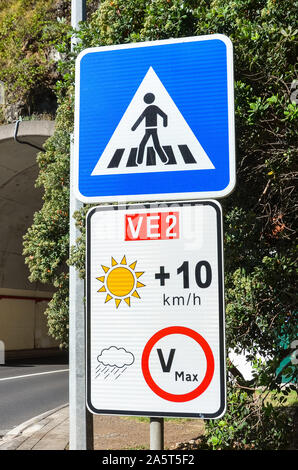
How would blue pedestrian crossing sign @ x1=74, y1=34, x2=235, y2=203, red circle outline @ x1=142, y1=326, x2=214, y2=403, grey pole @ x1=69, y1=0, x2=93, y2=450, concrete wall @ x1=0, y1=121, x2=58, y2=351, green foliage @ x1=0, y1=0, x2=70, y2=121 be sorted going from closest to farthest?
1. red circle outline @ x1=142, y1=326, x2=214, y2=403
2. blue pedestrian crossing sign @ x1=74, y1=34, x2=235, y2=203
3. grey pole @ x1=69, y1=0, x2=93, y2=450
4. green foliage @ x1=0, y1=0, x2=70, y2=121
5. concrete wall @ x1=0, y1=121, x2=58, y2=351

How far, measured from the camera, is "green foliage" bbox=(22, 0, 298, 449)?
20.2 ft

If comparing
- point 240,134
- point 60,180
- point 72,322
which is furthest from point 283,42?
point 60,180

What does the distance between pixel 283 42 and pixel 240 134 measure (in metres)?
1.06

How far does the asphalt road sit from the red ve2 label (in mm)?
A: 9015

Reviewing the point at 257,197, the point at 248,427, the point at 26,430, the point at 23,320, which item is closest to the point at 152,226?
the point at 248,427

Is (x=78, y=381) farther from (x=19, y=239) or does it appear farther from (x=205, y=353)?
(x=19, y=239)

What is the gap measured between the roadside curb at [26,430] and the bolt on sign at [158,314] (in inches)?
286

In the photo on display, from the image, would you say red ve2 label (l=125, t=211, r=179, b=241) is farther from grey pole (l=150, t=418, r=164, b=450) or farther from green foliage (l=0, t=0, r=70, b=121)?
green foliage (l=0, t=0, r=70, b=121)

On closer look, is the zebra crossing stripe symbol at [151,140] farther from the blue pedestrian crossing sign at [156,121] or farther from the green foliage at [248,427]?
the green foliage at [248,427]

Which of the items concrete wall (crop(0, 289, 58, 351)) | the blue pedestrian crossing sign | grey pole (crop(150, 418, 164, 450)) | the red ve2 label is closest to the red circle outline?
grey pole (crop(150, 418, 164, 450))

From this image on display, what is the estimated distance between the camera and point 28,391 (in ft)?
Result: 52.5

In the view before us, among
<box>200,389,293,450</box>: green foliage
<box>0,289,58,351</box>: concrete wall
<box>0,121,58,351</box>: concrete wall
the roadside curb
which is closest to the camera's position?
<box>200,389,293,450</box>: green foliage

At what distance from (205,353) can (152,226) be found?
1.64ft

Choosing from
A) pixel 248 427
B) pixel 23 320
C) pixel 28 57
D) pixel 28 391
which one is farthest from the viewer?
pixel 23 320
